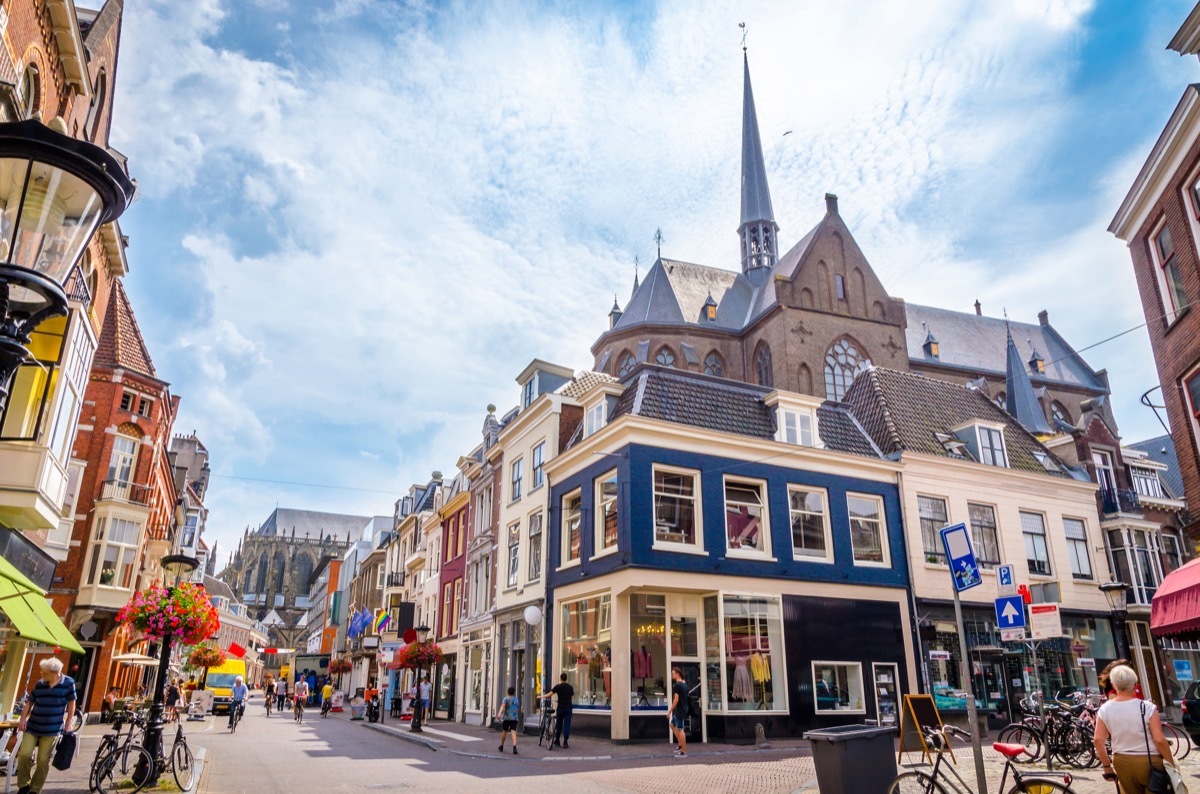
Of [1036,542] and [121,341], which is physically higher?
[121,341]

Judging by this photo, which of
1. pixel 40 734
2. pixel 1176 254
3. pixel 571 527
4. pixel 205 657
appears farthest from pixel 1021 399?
pixel 205 657

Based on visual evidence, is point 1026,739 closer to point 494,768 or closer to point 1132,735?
point 1132,735

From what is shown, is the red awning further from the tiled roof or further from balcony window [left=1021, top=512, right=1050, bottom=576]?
the tiled roof

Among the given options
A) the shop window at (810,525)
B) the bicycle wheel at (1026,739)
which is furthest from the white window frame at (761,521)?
the bicycle wheel at (1026,739)

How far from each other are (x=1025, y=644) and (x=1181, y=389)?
367 inches

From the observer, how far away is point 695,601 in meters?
20.2

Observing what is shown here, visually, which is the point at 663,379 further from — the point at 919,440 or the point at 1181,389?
the point at 1181,389

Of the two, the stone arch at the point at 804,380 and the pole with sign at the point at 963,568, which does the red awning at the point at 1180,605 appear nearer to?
the pole with sign at the point at 963,568

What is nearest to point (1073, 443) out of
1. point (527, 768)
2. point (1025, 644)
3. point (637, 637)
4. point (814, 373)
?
point (1025, 644)

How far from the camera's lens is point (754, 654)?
20016mm

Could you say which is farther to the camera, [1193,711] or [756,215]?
[756,215]

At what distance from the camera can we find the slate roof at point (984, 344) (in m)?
50.6

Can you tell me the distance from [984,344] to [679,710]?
4539cm

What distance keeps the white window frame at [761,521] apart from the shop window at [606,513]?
9.66 ft
